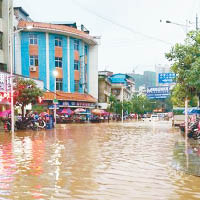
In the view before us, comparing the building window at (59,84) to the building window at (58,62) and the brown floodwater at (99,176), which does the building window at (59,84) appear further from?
the brown floodwater at (99,176)

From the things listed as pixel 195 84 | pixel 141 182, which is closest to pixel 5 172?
pixel 141 182

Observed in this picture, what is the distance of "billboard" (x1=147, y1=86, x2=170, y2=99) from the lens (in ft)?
122

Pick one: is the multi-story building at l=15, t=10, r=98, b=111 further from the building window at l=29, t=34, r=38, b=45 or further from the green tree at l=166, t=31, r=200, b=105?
the green tree at l=166, t=31, r=200, b=105

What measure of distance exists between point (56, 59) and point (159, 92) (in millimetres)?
17258

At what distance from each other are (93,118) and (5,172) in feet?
140

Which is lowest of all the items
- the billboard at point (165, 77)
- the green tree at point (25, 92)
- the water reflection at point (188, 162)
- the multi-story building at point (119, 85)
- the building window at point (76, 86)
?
the water reflection at point (188, 162)

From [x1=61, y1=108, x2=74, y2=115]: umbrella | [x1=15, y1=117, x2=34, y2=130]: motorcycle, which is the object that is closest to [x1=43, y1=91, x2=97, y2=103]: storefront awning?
[x1=61, y1=108, x2=74, y2=115]: umbrella

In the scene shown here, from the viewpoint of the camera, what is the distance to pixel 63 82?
47.3 meters

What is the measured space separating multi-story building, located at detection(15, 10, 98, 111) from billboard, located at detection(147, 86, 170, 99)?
12790 millimetres

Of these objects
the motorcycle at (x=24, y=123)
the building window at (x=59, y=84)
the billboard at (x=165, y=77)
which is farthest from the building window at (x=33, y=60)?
the billboard at (x=165, y=77)

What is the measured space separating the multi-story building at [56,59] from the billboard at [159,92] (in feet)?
42.0

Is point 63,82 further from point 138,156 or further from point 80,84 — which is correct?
point 138,156

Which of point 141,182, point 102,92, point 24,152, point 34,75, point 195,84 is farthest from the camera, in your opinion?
point 102,92

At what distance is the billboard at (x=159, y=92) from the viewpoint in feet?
122
